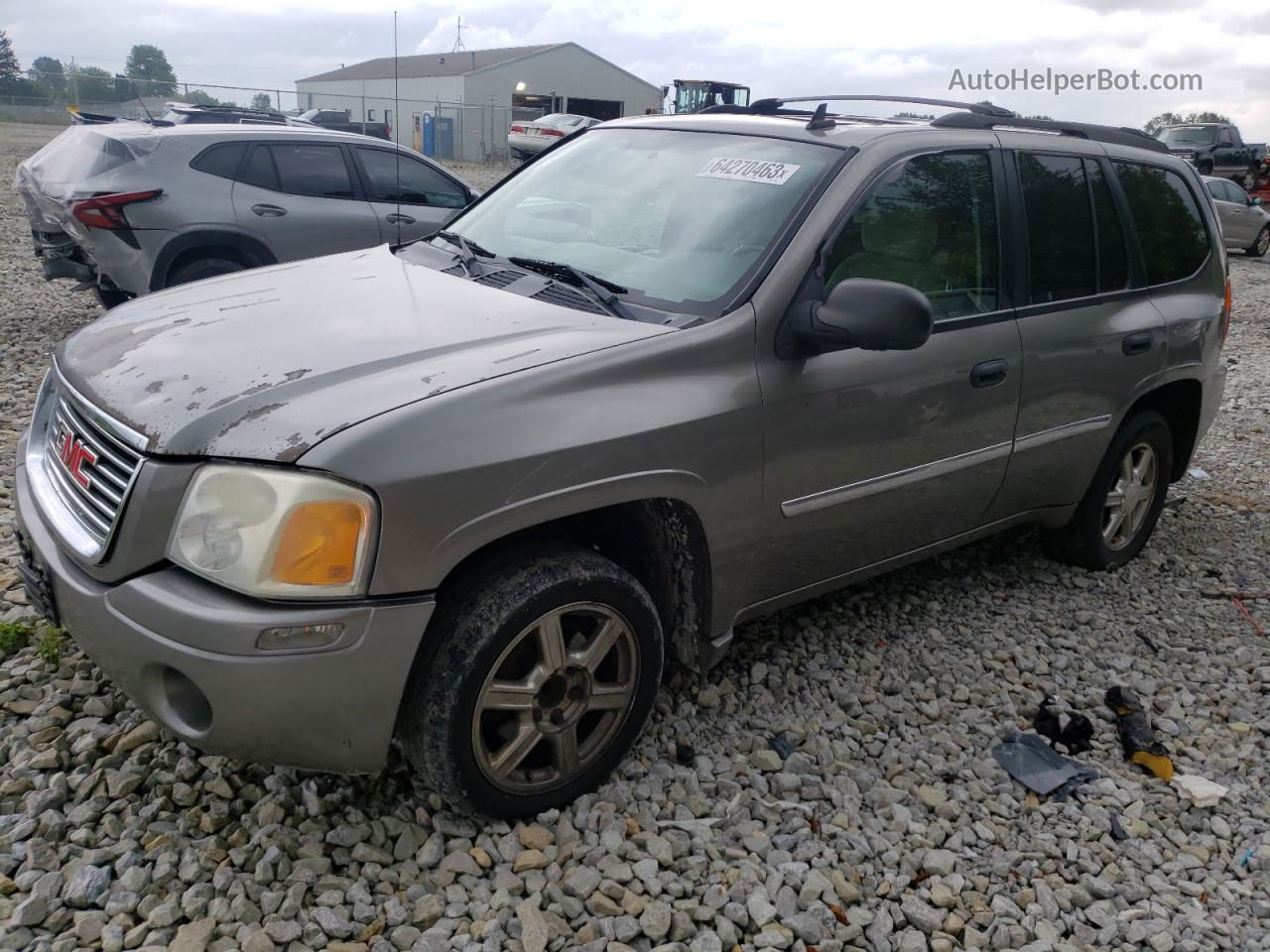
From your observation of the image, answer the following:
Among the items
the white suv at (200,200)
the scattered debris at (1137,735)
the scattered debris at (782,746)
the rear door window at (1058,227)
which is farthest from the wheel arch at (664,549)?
the white suv at (200,200)

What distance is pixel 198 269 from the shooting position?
291 inches

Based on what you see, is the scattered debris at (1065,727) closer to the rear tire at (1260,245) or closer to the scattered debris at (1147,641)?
the scattered debris at (1147,641)

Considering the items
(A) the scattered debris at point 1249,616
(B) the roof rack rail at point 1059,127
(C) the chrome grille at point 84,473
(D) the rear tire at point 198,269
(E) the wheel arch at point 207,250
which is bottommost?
(A) the scattered debris at point 1249,616

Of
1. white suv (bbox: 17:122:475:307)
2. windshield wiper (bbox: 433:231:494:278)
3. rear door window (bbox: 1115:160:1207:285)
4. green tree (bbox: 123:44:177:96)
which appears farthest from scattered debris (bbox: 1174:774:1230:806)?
green tree (bbox: 123:44:177:96)

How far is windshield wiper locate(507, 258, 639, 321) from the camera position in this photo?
2.95m

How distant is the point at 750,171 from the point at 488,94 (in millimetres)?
52199

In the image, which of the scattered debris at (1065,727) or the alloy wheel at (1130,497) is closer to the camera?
the scattered debris at (1065,727)

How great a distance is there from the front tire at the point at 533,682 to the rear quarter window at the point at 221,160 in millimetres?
6171

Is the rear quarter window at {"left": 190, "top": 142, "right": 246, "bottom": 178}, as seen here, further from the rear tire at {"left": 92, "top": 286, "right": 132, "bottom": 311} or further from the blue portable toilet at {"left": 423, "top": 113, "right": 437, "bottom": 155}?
the blue portable toilet at {"left": 423, "top": 113, "right": 437, "bottom": 155}

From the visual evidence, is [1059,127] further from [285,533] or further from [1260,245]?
[1260,245]

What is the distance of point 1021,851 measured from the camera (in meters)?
2.82

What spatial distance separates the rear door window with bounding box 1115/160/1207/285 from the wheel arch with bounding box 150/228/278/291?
553 cm

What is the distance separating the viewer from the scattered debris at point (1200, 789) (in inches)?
123

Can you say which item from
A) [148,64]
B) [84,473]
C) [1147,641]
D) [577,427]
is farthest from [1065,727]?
[148,64]
